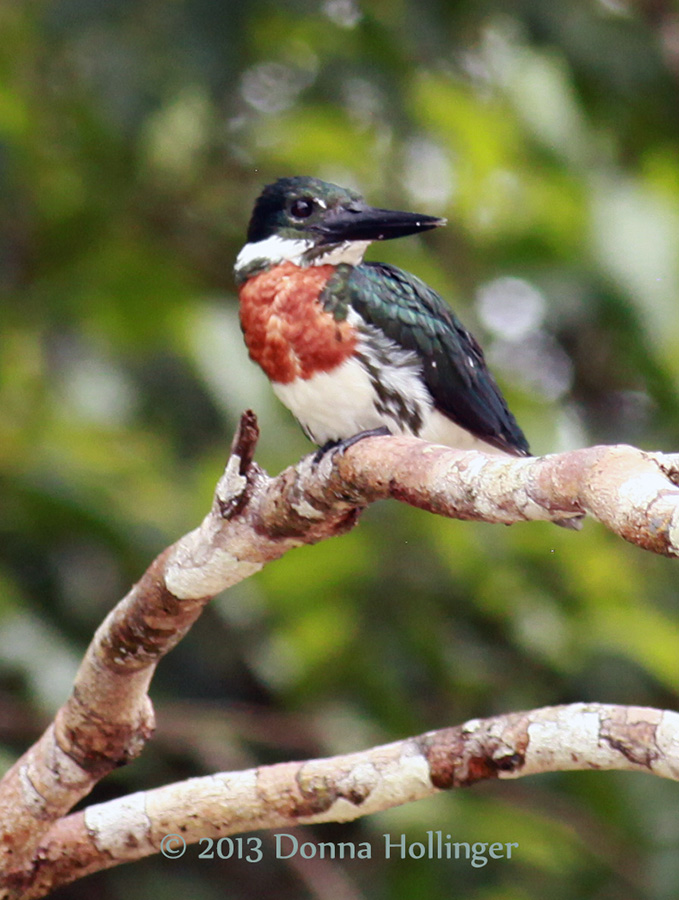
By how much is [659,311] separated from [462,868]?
235cm

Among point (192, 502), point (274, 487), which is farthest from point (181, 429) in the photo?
point (274, 487)

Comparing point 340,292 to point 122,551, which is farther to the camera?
point 122,551

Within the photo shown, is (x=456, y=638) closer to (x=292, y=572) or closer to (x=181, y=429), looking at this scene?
(x=292, y=572)

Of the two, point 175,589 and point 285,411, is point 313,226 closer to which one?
point 175,589

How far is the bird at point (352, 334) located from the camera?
13.4 feet

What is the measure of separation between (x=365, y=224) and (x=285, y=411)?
6.73 feet

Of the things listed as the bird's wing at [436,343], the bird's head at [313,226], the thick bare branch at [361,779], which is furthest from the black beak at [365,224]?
the thick bare branch at [361,779]

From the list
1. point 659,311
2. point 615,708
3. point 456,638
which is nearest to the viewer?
point 615,708

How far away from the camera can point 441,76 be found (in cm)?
662

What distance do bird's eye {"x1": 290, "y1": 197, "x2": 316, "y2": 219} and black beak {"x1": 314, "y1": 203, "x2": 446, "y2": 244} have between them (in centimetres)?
7

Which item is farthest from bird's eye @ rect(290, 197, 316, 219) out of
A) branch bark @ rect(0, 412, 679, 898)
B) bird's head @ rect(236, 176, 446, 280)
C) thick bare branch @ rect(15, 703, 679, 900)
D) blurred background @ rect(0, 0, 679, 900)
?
thick bare branch @ rect(15, 703, 679, 900)

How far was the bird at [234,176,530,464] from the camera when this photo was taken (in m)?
4.10

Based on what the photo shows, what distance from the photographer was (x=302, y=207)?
4.42 m

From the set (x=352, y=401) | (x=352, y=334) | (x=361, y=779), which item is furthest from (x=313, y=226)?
(x=361, y=779)
